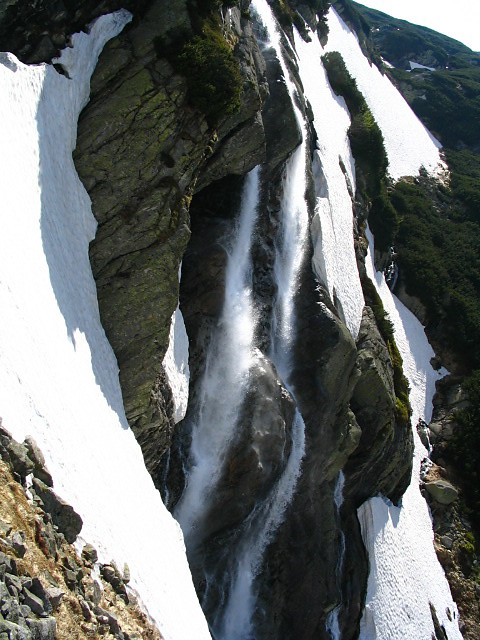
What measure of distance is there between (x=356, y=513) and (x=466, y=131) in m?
68.0

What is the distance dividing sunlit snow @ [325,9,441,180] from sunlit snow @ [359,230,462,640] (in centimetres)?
3512

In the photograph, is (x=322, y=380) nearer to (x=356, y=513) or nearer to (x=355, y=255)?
(x=356, y=513)

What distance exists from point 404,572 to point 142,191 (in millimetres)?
24349

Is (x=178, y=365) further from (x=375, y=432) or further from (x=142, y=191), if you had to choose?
(x=375, y=432)

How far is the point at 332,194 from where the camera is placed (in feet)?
101

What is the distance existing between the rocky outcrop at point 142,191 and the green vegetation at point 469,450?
25996mm

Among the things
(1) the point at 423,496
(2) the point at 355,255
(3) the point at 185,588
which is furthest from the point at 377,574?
(2) the point at 355,255

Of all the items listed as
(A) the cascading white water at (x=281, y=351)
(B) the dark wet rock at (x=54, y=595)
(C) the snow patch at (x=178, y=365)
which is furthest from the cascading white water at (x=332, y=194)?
(B) the dark wet rock at (x=54, y=595)

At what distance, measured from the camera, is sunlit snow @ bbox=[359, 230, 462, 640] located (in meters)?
24.7

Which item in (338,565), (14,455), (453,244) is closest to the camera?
(14,455)

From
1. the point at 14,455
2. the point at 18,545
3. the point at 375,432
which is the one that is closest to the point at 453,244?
the point at 375,432

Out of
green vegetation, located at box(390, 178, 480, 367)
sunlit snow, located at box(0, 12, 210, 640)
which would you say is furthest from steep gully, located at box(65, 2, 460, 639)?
green vegetation, located at box(390, 178, 480, 367)

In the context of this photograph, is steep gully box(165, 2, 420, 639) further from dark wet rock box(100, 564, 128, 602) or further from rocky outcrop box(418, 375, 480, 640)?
rocky outcrop box(418, 375, 480, 640)

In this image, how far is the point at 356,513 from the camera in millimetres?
25594
